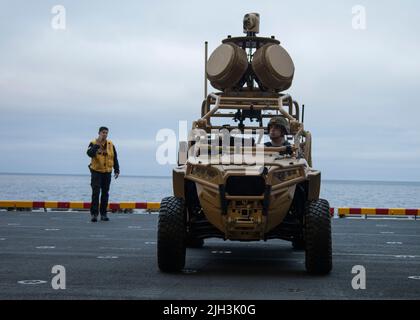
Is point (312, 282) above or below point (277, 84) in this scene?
below

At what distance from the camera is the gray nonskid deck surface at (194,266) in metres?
7.45

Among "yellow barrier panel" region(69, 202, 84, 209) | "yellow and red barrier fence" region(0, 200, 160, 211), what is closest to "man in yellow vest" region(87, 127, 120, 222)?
"yellow and red barrier fence" region(0, 200, 160, 211)

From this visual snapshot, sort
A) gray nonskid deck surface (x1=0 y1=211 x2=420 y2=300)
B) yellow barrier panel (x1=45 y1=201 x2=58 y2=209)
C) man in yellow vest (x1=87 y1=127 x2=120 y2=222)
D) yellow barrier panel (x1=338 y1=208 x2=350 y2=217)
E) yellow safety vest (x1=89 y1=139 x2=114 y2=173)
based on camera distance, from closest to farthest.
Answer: gray nonskid deck surface (x1=0 y1=211 x2=420 y2=300), man in yellow vest (x1=87 y1=127 x2=120 y2=222), yellow safety vest (x1=89 y1=139 x2=114 y2=173), yellow barrier panel (x1=45 y1=201 x2=58 y2=209), yellow barrier panel (x1=338 y1=208 x2=350 y2=217)

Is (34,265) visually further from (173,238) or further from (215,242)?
(215,242)

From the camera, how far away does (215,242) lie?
14.5 metres

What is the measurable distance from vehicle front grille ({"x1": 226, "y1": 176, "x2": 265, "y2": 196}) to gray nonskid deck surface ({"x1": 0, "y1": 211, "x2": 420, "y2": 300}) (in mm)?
986

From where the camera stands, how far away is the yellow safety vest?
17.9m

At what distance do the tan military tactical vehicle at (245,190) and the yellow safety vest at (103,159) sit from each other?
6.60 m

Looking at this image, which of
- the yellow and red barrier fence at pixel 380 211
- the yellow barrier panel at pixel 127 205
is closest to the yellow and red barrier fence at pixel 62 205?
the yellow barrier panel at pixel 127 205

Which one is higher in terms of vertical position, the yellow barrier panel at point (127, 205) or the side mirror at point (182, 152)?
the side mirror at point (182, 152)

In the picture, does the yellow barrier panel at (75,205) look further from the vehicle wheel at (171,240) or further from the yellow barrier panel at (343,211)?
the vehicle wheel at (171,240)

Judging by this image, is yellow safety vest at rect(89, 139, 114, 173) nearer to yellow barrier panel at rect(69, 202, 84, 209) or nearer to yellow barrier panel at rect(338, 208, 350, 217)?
yellow barrier panel at rect(69, 202, 84, 209)
